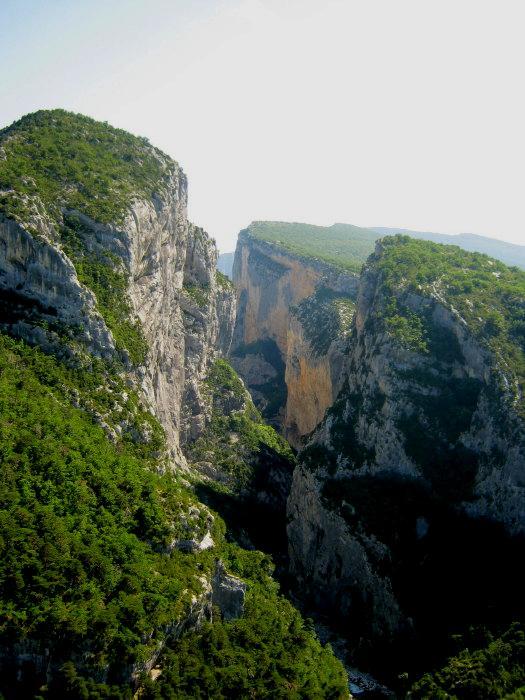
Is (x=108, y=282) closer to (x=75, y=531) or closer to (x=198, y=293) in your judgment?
(x=75, y=531)

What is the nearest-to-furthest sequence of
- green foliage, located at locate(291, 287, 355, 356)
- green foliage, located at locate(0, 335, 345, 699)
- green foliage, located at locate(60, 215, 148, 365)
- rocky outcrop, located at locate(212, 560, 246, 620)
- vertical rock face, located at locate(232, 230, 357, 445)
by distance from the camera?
green foliage, located at locate(0, 335, 345, 699), rocky outcrop, located at locate(212, 560, 246, 620), green foliage, located at locate(60, 215, 148, 365), green foliage, located at locate(291, 287, 355, 356), vertical rock face, located at locate(232, 230, 357, 445)

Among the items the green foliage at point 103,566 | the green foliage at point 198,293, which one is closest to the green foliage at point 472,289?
the green foliage at point 198,293

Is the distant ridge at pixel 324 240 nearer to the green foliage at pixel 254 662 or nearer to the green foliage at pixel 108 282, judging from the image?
the green foliage at pixel 108 282

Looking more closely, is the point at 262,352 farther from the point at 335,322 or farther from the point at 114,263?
the point at 114,263

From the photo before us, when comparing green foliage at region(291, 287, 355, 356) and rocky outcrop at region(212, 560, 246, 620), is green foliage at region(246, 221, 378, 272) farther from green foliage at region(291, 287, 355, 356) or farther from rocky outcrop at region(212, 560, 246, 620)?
rocky outcrop at region(212, 560, 246, 620)

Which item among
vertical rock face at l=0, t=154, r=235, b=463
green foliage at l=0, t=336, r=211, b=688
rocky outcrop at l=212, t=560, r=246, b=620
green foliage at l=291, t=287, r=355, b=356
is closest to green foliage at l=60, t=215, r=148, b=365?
vertical rock face at l=0, t=154, r=235, b=463
